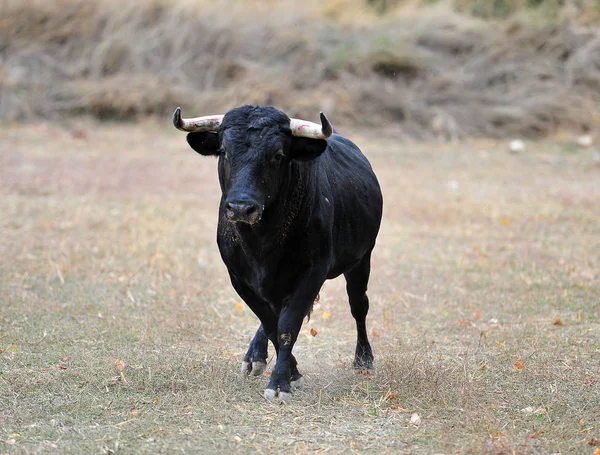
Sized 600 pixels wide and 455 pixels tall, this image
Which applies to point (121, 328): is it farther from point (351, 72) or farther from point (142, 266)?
point (351, 72)

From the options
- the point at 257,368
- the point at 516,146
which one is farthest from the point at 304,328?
the point at 516,146

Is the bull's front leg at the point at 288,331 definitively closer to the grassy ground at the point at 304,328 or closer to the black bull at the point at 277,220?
the black bull at the point at 277,220

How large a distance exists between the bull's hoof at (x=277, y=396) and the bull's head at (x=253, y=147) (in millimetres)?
1180

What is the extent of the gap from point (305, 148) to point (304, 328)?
2.78m

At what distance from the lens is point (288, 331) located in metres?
6.07

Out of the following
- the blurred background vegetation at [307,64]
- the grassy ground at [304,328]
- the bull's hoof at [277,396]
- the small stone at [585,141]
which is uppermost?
the bull's hoof at [277,396]

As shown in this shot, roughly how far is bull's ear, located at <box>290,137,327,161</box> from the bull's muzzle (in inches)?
25.4

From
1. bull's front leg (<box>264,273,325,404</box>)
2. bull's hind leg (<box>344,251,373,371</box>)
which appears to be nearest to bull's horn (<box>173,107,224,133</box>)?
bull's front leg (<box>264,273,325,404</box>)

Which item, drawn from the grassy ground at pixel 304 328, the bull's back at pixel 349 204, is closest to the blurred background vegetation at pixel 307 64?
the grassy ground at pixel 304 328

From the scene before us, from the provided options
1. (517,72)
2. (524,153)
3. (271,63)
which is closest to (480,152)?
(524,153)

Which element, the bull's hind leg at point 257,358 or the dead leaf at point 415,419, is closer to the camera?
the dead leaf at point 415,419

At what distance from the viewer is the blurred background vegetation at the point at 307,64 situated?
2108 cm

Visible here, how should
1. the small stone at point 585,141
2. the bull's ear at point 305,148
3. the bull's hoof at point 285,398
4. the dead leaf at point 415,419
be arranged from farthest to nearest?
the small stone at point 585,141, the bull's ear at point 305,148, the bull's hoof at point 285,398, the dead leaf at point 415,419

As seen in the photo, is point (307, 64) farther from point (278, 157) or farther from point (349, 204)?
point (278, 157)
